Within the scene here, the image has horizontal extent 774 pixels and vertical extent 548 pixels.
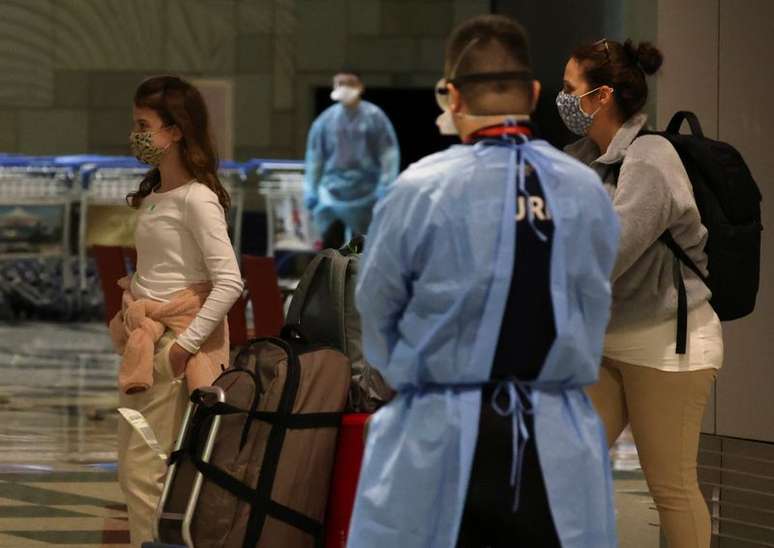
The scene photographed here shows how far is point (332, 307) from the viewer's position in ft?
13.1

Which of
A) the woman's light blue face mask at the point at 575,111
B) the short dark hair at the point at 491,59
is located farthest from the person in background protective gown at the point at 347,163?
the short dark hair at the point at 491,59

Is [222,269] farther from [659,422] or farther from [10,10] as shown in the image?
[10,10]

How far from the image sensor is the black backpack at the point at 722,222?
4020mm

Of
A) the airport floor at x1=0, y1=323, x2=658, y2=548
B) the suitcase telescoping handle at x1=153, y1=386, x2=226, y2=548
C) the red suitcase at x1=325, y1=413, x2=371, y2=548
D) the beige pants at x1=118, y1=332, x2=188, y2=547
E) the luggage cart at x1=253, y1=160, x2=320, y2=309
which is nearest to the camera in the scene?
the suitcase telescoping handle at x1=153, y1=386, x2=226, y2=548

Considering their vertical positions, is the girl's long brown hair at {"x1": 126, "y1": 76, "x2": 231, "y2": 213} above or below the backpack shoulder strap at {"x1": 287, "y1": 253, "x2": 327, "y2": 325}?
above

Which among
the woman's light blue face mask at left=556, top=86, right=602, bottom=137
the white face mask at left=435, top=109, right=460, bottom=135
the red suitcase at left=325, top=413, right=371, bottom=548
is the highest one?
the woman's light blue face mask at left=556, top=86, right=602, bottom=137

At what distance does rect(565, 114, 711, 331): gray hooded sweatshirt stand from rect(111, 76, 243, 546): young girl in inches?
39.5

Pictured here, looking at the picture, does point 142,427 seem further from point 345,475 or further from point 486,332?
point 486,332

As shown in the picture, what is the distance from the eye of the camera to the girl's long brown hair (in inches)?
170

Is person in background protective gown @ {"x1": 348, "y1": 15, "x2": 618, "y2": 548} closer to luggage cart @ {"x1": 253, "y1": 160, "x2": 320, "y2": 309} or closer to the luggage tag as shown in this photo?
the luggage tag

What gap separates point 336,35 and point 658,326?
43.5ft

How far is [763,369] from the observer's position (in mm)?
7039

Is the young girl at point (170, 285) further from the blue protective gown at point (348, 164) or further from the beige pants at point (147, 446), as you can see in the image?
the blue protective gown at point (348, 164)

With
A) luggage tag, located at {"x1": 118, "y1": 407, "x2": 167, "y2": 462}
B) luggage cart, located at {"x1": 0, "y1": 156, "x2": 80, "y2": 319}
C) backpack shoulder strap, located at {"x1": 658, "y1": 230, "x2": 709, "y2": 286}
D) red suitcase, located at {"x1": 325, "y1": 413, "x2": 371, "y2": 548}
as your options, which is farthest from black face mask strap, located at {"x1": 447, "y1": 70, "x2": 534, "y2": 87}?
luggage cart, located at {"x1": 0, "y1": 156, "x2": 80, "y2": 319}
